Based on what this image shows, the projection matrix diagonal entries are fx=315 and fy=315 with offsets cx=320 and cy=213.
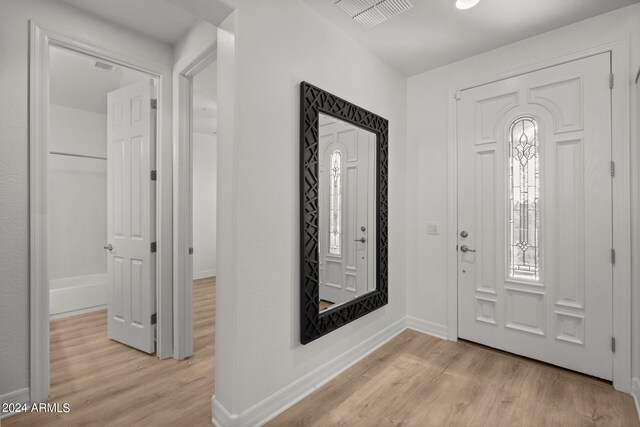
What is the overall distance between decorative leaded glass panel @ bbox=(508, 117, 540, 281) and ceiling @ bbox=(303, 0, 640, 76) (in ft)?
2.24

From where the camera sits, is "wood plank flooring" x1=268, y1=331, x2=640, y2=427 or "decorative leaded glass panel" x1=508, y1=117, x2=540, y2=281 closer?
"wood plank flooring" x1=268, y1=331, x2=640, y2=427

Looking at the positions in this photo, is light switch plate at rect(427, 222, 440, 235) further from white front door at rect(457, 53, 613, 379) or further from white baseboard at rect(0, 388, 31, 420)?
white baseboard at rect(0, 388, 31, 420)

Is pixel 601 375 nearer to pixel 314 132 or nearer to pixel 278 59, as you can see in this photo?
pixel 314 132

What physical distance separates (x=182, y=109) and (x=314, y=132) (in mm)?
1206

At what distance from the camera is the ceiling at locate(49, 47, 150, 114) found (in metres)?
3.04

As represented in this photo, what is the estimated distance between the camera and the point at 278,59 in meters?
1.93

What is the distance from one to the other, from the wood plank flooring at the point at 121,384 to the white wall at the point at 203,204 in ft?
8.78

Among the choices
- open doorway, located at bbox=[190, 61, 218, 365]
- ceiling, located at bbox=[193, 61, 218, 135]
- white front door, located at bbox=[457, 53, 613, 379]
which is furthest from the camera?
open doorway, located at bbox=[190, 61, 218, 365]

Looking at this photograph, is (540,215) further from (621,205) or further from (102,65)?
(102,65)

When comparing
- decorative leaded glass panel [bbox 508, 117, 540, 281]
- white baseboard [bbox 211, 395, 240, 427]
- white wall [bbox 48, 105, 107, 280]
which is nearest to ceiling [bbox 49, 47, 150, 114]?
white wall [bbox 48, 105, 107, 280]

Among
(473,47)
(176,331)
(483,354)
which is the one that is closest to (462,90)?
(473,47)

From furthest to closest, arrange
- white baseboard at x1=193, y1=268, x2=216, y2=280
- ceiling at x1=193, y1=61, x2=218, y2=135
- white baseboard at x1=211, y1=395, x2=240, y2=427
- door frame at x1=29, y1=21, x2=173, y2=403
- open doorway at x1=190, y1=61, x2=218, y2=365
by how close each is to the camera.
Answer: white baseboard at x1=193, y1=268, x2=216, y2=280, open doorway at x1=190, y1=61, x2=218, y2=365, ceiling at x1=193, y1=61, x2=218, y2=135, door frame at x1=29, y1=21, x2=173, y2=403, white baseboard at x1=211, y1=395, x2=240, y2=427

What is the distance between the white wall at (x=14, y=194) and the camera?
1848 millimetres

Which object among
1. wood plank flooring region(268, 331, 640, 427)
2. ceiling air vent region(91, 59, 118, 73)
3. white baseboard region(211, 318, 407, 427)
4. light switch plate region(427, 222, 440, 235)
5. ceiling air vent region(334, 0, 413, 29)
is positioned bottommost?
wood plank flooring region(268, 331, 640, 427)
